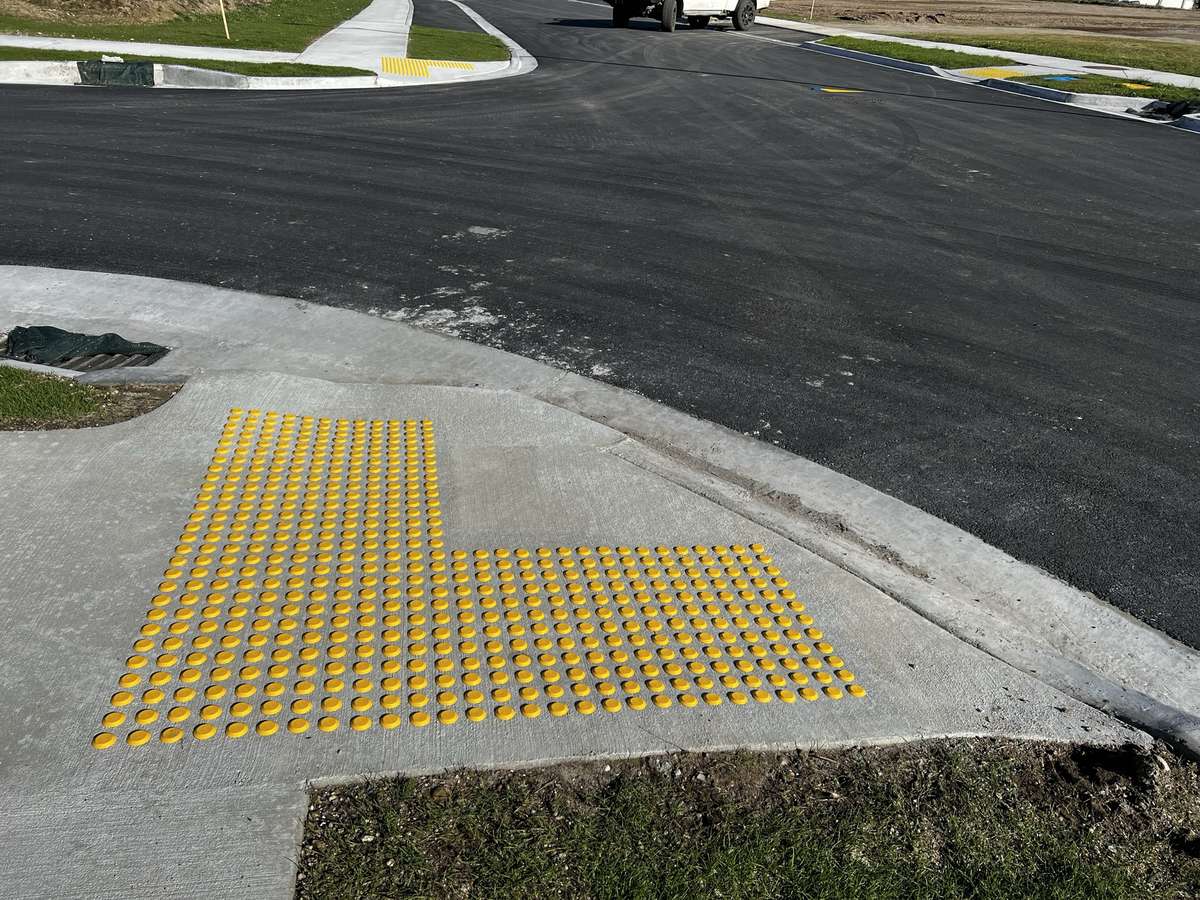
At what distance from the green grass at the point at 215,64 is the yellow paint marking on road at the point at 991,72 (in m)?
13.7

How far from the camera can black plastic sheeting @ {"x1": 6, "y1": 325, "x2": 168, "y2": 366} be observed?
19.2 ft

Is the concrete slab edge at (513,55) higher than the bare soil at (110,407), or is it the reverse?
the concrete slab edge at (513,55)

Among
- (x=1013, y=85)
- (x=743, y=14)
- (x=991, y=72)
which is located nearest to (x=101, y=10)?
(x=743, y=14)

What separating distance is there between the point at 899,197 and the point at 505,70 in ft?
37.9

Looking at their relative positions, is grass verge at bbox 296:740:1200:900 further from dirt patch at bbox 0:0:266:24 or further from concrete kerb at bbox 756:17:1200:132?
dirt patch at bbox 0:0:266:24

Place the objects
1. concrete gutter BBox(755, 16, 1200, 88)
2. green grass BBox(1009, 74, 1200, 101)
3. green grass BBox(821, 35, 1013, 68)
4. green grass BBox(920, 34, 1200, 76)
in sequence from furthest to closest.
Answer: green grass BBox(920, 34, 1200, 76)
green grass BBox(821, 35, 1013, 68)
concrete gutter BBox(755, 16, 1200, 88)
green grass BBox(1009, 74, 1200, 101)

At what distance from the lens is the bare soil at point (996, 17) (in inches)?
1433

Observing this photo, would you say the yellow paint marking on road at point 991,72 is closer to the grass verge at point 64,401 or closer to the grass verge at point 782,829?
the grass verge at point 64,401

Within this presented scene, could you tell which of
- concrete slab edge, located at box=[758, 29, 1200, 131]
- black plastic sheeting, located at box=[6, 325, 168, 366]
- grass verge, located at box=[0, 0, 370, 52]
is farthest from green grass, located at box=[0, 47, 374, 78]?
concrete slab edge, located at box=[758, 29, 1200, 131]

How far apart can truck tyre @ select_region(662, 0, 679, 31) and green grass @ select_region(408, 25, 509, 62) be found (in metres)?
5.92

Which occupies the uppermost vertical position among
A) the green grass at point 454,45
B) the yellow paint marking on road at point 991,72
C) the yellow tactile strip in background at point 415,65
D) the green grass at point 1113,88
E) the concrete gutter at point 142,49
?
the concrete gutter at point 142,49

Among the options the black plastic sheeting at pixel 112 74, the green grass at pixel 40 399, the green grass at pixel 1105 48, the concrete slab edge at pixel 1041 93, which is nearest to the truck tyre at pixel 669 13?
the concrete slab edge at pixel 1041 93

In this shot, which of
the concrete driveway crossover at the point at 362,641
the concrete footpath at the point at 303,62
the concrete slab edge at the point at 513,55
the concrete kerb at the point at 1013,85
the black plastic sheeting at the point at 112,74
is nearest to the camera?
the concrete driveway crossover at the point at 362,641

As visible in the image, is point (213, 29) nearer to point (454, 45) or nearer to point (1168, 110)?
point (454, 45)
